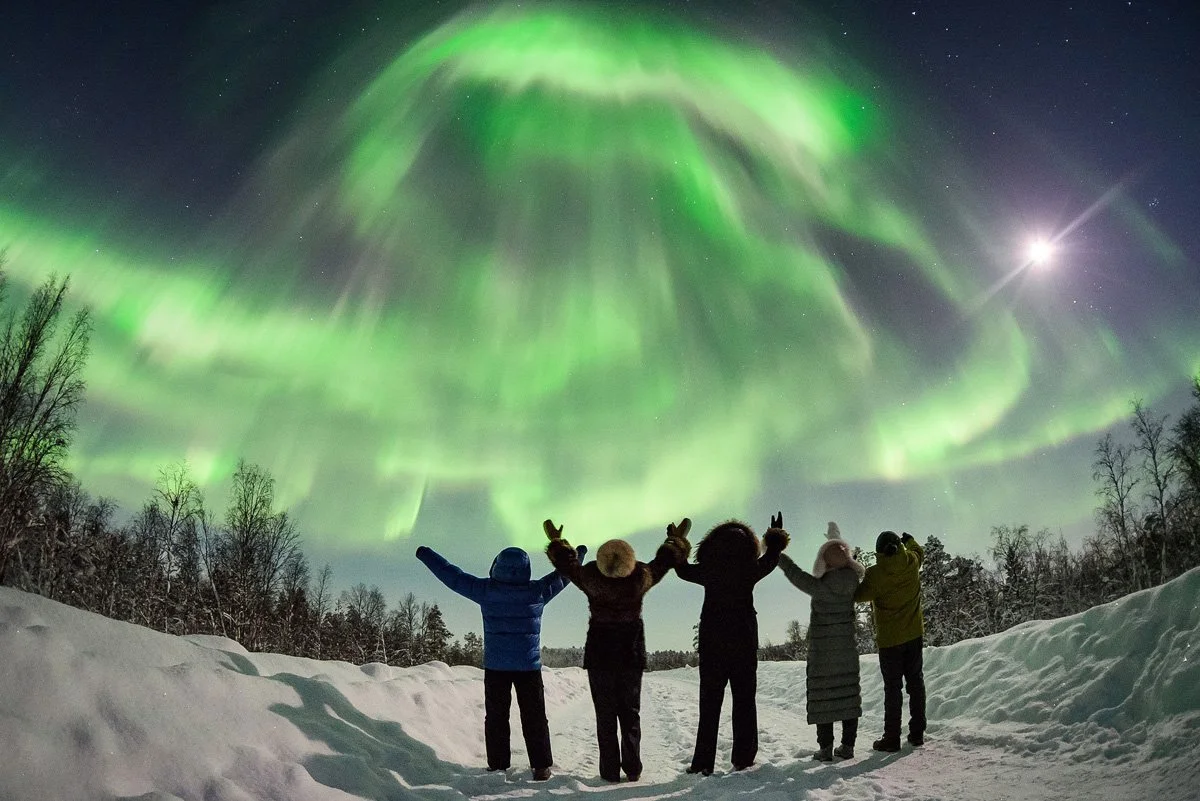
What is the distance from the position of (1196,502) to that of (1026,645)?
30.5m

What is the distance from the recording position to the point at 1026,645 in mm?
8352

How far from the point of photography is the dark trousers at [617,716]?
6340 mm

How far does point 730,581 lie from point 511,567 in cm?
233

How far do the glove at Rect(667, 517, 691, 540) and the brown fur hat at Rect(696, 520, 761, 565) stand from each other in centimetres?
27

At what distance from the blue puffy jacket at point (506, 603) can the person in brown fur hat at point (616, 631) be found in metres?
0.42

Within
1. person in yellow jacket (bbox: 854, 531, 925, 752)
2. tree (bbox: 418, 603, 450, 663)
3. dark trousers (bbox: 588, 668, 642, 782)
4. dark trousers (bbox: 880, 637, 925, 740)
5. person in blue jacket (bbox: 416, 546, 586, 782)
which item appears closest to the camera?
dark trousers (bbox: 588, 668, 642, 782)

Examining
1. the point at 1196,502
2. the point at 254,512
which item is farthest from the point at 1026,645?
the point at 254,512

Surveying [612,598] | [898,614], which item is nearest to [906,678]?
[898,614]

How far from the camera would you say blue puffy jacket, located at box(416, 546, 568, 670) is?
6.88 m

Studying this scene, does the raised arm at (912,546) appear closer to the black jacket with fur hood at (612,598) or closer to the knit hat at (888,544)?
the knit hat at (888,544)

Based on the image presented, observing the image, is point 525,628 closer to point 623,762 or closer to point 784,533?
point 623,762

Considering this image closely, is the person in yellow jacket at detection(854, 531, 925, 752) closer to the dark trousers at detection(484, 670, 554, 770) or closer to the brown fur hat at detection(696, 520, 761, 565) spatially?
the brown fur hat at detection(696, 520, 761, 565)

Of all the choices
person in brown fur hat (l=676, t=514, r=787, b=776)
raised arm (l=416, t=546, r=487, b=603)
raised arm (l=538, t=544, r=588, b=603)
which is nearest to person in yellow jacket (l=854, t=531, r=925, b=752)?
person in brown fur hat (l=676, t=514, r=787, b=776)

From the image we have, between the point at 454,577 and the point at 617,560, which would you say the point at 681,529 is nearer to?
the point at 617,560
